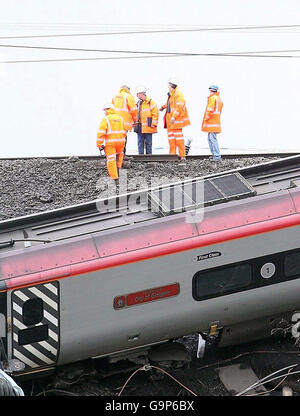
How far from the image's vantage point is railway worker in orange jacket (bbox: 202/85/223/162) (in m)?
16.0

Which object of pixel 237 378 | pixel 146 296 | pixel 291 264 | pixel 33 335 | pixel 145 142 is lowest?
pixel 237 378

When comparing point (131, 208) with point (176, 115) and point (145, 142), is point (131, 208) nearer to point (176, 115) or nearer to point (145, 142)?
point (176, 115)

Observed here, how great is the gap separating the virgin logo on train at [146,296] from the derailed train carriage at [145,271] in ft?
0.04

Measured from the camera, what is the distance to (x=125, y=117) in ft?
52.9

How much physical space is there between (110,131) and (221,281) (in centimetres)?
491

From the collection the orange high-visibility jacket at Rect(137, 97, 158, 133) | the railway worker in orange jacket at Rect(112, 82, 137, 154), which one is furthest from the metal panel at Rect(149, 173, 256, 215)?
the orange high-visibility jacket at Rect(137, 97, 158, 133)

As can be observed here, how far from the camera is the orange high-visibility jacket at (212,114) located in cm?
1608

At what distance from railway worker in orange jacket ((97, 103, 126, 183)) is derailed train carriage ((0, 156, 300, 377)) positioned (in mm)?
3550

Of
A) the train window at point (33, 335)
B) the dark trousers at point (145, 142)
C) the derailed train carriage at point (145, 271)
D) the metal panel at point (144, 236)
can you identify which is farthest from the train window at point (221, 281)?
the dark trousers at point (145, 142)

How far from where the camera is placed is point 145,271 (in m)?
9.95

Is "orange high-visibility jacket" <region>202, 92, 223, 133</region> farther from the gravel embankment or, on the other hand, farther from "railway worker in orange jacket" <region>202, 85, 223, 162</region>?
the gravel embankment

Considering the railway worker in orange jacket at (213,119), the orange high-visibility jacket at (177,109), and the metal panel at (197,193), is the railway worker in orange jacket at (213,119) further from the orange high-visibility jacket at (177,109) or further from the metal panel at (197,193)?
the metal panel at (197,193)

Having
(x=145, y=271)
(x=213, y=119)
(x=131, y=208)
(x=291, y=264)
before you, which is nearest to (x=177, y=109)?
(x=213, y=119)

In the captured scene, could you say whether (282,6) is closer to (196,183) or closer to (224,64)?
(224,64)
